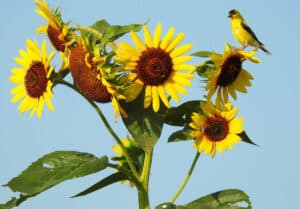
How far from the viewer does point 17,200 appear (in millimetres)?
2383

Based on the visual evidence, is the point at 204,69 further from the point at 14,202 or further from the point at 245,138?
the point at 14,202

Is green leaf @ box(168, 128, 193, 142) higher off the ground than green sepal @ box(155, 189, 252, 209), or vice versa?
green leaf @ box(168, 128, 193, 142)

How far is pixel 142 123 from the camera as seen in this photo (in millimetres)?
2229

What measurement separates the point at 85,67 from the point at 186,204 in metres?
A: 0.67

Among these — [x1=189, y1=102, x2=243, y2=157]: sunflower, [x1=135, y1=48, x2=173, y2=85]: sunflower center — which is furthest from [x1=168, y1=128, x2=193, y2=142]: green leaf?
[x1=135, y1=48, x2=173, y2=85]: sunflower center

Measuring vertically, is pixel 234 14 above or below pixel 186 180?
above

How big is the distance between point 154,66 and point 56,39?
16.7 inches

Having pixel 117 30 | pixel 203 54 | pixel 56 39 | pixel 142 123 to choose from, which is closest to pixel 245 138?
pixel 203 54

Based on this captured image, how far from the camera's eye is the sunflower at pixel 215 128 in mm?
2418

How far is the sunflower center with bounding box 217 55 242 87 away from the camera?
2373 millimetres

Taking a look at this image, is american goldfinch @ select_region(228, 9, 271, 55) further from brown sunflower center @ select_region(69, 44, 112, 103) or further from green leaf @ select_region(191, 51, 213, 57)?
brown sunflower center @ select_region(69, 44, 112, 103)

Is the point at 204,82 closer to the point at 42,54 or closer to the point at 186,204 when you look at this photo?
the point at 186,204

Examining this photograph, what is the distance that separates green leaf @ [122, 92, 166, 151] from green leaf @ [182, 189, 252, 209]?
0.34 metres

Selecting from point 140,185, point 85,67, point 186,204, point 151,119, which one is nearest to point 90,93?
point 85,67
